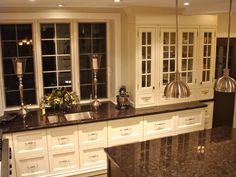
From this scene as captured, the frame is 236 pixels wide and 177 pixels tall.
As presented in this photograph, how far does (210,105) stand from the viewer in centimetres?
494

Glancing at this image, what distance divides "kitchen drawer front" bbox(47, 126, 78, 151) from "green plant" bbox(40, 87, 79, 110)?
0.57 m

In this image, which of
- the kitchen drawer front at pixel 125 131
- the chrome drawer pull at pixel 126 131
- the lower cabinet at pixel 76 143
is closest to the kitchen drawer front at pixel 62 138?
the lower cabinet at pixel 76 143

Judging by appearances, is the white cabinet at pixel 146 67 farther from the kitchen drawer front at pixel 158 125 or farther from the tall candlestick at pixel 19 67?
the tall candlestick at pixel 19 67

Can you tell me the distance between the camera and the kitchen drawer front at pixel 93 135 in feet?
12.9

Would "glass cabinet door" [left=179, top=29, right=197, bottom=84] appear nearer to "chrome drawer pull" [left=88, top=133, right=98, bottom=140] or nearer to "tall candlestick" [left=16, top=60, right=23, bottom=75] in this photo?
"chrome drawer pull" [left=88, top=133, right=98, bottom=140]

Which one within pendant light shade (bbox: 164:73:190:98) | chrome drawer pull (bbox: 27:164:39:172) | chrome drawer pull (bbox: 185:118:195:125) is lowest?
chrome drawer pull (bbox: 27:164:39:172)

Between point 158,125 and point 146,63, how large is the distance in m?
1.01

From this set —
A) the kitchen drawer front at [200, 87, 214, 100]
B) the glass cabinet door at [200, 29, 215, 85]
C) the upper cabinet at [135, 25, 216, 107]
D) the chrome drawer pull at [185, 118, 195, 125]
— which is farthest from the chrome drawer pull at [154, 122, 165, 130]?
the glass cabinet door at [200, 29, 215, 85]

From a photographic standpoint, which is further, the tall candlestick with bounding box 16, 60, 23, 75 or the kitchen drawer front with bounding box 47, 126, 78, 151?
the tall candlestick with bounding box 16, 60, 23, 75

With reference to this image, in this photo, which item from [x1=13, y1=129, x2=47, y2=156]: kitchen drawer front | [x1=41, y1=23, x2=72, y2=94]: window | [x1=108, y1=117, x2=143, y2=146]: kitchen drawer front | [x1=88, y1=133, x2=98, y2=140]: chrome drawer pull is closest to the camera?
[x1=13, y1=129, x2=47, y2=156]: kitchen drawer front

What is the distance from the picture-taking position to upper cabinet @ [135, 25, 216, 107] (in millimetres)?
4281

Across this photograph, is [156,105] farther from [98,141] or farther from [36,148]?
[36,148]

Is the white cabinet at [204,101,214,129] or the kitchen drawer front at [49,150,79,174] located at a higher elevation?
the white cabinet at [204,101,214,129]

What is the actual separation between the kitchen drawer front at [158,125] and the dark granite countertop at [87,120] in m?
0.11
